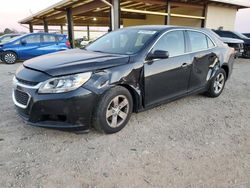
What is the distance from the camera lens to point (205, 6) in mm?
14461

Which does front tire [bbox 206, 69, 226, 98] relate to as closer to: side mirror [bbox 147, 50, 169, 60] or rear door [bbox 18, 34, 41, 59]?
side mirror [bbox 147, 50, 169, 60]

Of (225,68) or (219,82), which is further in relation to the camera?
(225,68)

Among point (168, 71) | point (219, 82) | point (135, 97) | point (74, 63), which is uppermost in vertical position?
point (74, 63)

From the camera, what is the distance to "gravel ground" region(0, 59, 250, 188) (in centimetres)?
238

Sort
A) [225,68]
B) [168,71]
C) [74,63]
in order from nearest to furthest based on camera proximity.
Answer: [74,63]
[168,71]
[225,68]

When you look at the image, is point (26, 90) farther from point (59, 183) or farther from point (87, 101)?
point (59, 183)

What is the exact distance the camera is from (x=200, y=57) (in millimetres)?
4492

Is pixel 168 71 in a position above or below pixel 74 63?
below

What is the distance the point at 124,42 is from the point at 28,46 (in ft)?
29.5

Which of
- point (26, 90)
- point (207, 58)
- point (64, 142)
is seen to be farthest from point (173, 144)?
point (207, 58)

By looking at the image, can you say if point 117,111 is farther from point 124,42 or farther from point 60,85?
point 124,42

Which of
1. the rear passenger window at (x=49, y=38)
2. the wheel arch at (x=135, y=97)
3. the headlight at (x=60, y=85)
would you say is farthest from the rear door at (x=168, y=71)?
the rear passenger window at (x=49, y=38)

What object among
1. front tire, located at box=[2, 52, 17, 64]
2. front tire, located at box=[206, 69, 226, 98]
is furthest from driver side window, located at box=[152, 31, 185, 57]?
front tire, located at box=[2, 52, 17, 64]

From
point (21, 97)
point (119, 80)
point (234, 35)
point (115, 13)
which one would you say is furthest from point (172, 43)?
point (234, 35)
